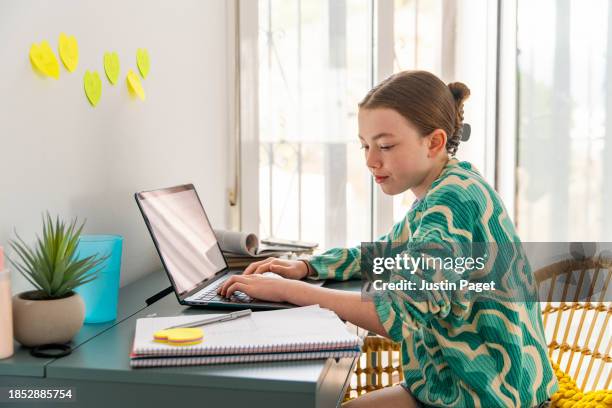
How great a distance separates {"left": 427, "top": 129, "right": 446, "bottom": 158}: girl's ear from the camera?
4.20ft

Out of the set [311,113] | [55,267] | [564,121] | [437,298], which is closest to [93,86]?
[55,267]

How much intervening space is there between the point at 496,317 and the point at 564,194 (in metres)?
1.43

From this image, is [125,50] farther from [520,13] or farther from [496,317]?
[520,13]

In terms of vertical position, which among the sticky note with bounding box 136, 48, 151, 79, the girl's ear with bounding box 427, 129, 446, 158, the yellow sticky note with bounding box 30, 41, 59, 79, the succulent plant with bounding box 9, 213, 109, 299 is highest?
the sticky note with bounding box 136, 48, 151, 79

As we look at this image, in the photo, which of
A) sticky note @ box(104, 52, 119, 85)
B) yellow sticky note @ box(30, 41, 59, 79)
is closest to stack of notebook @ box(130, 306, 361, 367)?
yellow sticky note @ box(30, 41, 59, 79)

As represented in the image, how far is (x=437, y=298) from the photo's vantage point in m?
1.07

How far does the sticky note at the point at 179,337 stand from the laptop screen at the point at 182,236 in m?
0.32

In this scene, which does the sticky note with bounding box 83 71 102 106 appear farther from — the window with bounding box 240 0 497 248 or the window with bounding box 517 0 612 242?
the window with bounding box 517 0 612 242

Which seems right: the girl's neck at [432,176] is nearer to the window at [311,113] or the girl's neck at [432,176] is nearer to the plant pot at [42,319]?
the plant pot at [42,319]

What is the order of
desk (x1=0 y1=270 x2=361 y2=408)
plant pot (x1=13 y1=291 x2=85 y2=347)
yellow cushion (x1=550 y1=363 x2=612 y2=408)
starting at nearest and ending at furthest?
desk (x1=0 y1=270 x2=361 y2=408)
plant pot (x1=13 y1=291 x2=85 y2=347)
yellow cushion (x1=550 y1=363 x2=612 y2=408)

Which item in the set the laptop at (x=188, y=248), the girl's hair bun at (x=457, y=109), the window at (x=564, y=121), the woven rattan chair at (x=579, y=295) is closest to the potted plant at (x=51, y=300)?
the laptop at (x=188, y=248)

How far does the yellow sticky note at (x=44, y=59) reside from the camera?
3.83 feet

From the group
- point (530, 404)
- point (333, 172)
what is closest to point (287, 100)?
point (333, 172)

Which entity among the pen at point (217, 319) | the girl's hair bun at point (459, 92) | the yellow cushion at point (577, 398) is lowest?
the yellow cushion at point (577, 398)
